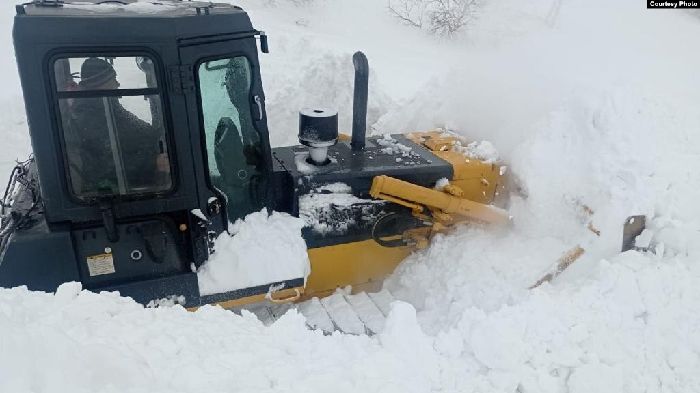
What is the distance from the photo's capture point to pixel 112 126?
297cm

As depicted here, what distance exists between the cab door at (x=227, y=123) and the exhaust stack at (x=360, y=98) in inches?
35.1

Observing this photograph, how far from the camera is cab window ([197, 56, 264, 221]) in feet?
10.5

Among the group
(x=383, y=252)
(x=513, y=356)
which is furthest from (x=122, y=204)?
(x=513, y=356)

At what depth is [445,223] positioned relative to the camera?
13.8ft

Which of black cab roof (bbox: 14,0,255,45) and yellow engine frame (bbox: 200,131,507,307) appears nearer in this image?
black cab roof (bbox: 14,0,255,45)

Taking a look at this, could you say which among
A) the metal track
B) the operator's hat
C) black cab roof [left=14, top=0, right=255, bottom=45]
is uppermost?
black cab roof [left=14, top=0, right=255, bottom=45]

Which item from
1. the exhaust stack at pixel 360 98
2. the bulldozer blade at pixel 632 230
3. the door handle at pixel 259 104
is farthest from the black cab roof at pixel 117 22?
the bulldozer blade at pixel 632 230

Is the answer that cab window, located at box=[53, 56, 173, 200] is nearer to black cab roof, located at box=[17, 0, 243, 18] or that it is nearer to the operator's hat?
the operator's hat

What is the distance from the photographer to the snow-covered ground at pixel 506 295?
2.20 metres

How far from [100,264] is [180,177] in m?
0.69

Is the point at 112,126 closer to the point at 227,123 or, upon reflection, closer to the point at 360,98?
the point at 227,123

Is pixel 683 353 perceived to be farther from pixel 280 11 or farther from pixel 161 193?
pixel 280 11

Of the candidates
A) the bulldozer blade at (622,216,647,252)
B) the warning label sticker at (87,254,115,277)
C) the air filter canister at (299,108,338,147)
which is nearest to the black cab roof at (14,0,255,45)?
the air filter canister at (299,108,338,147)

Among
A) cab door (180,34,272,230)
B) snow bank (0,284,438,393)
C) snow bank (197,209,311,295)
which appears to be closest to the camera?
snow bank (0,284,438,393)
